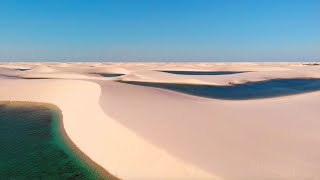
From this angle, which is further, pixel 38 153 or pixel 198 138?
pixel 38 153

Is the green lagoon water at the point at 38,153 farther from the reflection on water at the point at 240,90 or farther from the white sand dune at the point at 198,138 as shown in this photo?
the reflection on water at the point at 240,90

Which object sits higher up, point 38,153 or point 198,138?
point 198,138

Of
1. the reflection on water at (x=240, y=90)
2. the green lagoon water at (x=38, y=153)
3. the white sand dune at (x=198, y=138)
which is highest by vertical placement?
the white sand dune at (x=198, y=138)

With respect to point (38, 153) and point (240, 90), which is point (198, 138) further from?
point (240, 90)

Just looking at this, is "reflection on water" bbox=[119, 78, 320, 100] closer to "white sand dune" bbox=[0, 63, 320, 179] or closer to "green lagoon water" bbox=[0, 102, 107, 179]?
"white sand dune" bbox=[0, 63, 320, 179]

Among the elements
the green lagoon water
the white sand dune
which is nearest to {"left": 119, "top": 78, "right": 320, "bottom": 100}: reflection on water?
the white sand dune

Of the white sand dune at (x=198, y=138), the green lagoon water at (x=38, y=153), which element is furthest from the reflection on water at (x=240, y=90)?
the green lagoon water at (x=38, y=153)

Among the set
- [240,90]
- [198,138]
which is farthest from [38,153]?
[240,90]

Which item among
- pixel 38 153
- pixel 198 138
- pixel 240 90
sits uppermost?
pixel 198 138

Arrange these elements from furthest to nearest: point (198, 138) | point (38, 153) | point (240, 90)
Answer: point (240, 90), point (38, 153), point (198, 138)
